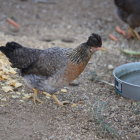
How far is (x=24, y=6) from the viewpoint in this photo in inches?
352

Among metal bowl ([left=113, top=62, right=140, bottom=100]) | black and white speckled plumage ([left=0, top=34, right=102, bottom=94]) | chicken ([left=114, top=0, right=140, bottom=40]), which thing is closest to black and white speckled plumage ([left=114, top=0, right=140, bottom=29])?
chicken ([left=114, top=0, right=140, bottom=40])

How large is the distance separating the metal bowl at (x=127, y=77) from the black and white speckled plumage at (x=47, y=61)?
73cm

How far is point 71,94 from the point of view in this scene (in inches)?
214

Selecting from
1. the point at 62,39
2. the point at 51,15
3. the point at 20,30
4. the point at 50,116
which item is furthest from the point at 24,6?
the point at 50,116

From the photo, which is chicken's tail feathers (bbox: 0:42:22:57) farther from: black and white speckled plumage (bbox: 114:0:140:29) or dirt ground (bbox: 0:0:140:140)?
black and white speckled plumage (bbox: 114:0:140:29)

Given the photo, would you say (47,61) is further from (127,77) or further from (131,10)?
(131,10)

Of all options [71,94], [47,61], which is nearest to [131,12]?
[71,94]

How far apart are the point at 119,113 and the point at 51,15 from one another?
4.24m

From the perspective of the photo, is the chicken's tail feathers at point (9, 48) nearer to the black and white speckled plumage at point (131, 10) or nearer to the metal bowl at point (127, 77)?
the metal bowl at point (127, 77)

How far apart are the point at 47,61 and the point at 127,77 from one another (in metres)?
1.44

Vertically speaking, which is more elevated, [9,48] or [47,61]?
[9,48]

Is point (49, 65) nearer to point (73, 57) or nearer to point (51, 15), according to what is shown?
point (73, 57)

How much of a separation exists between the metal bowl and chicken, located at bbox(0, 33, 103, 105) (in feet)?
2.31

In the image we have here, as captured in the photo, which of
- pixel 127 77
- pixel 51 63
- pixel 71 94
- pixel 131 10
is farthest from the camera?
pixel 131 10
